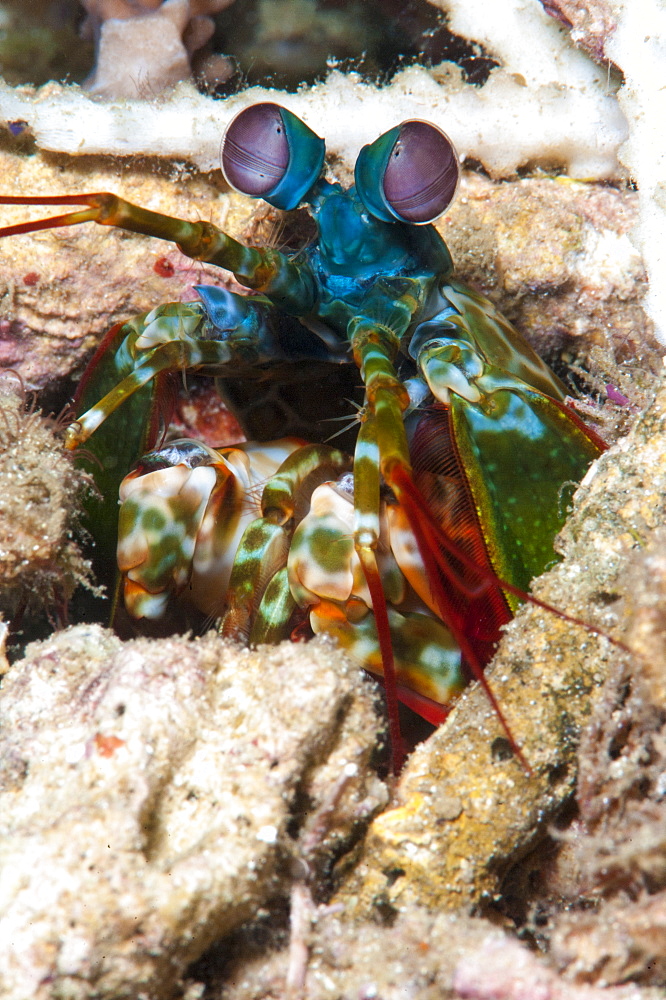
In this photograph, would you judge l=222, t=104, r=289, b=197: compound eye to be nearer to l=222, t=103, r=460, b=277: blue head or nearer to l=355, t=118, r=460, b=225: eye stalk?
l=222, t=103, r=460, b=277: blue head

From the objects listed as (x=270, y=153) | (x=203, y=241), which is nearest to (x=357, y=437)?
(x=203, y=241)

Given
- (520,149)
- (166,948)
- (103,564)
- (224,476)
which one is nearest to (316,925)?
(166,948)

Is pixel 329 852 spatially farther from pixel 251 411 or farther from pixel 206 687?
pixel 251 411

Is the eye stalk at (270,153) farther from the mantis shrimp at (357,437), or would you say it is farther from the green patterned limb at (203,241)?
the green patterned limb at (203,241)

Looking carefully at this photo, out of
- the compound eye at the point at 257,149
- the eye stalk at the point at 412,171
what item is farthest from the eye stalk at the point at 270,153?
the eye stalk at the point at 412,171

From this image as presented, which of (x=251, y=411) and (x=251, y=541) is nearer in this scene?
(x=251, y=541)

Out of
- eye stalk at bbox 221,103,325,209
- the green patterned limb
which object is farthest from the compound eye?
the green patterned limb

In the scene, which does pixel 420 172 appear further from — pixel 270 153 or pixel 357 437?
pixel 357 437
